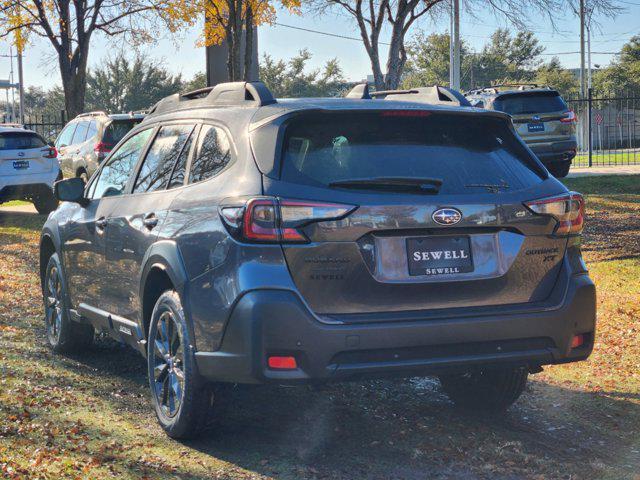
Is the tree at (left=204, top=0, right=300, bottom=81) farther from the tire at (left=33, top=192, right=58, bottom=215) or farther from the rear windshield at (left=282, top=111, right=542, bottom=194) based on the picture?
the rear windshield at (left=282, top=111, right=542, bottom=194)

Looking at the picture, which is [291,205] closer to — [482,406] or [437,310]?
[437,310]

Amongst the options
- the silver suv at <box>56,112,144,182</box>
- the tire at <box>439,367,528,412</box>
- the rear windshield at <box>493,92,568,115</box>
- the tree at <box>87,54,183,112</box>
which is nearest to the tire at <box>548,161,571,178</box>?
the rear windshield at <box>493,92,568,115</box>

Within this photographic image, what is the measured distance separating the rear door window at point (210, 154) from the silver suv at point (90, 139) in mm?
13781

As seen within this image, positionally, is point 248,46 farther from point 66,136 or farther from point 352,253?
point 352,253

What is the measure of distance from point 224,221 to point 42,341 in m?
3.70

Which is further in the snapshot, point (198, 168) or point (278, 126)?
point (198, 168)

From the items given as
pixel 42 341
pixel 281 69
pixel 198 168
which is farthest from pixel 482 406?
pixel 281 69

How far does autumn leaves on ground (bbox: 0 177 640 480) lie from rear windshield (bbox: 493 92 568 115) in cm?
1271

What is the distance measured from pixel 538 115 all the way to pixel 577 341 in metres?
15.3

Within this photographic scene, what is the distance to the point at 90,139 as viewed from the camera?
19562 millimetres

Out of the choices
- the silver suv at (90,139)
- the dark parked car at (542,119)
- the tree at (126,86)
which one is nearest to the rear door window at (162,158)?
the silver suv at (90,139)

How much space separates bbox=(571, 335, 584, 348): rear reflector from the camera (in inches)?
183

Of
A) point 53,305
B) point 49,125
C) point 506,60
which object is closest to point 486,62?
point 506,60

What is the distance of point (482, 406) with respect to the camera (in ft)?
18.1
